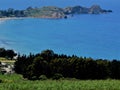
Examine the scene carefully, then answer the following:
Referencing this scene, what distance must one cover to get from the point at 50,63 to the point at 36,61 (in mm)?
1448

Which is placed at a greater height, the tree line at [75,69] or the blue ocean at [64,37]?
the tree line at [75,69]

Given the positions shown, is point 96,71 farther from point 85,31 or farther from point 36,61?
point 85,31

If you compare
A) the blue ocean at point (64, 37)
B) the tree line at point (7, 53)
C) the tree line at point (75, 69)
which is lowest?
the blue ocean at point (64, 37)

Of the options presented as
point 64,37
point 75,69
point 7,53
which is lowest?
point 64,37

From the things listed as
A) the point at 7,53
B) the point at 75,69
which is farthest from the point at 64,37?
the point at 75,69

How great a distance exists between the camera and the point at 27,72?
127ft

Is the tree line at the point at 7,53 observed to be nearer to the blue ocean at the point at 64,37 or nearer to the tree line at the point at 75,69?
the blue ocean at the point at 64,37

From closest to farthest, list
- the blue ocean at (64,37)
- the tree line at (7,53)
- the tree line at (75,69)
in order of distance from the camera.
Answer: the tree line at (75,69), the tree line at (7,53), the blue ocean at (64,37)

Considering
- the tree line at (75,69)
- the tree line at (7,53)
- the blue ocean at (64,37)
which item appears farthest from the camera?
the blue ocean at (64,37)

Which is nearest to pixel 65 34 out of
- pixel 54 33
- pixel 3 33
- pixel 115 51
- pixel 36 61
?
pixel 54 33

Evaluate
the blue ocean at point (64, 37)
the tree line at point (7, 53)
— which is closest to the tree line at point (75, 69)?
the tree line at point (7, 53)

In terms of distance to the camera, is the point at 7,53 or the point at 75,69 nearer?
the point at 75,69

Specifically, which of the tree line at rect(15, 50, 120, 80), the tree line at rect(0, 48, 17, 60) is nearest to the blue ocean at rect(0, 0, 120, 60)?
the tree line at rect(0, 48, 17, 60)

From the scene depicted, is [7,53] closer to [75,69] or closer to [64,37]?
[75,69]
